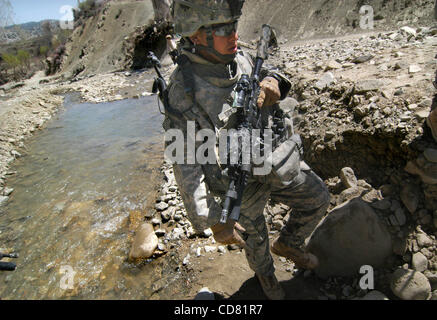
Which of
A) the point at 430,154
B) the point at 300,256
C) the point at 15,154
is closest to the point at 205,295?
the point at 300,256

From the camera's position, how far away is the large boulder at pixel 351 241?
2590mm

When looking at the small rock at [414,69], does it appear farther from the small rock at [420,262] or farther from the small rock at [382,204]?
the small rock at [420,262]

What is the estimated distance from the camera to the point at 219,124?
88.7 inches

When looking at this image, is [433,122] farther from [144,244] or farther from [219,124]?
[144,244]

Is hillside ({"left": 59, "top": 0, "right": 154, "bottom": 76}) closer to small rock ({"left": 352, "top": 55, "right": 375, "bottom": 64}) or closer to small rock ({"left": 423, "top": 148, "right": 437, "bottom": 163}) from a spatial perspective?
small rock ({"left": 352, "top": 55, "right": 375, "bottom": 64})

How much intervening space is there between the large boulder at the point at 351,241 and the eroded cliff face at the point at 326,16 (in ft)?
29.6

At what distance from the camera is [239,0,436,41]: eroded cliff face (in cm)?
955

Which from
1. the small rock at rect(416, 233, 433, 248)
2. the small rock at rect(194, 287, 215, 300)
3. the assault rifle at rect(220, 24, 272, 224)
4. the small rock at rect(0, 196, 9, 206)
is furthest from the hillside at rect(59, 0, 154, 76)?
the small rock at rect(416, 233, 433, 248)

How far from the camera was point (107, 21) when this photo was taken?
2931 cm

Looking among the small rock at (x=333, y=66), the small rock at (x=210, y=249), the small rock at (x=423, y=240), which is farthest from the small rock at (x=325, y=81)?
the small rock at (x=210, y=249)

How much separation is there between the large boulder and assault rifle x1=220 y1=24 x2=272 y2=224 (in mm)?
1371

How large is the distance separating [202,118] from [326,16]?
14.3 meters

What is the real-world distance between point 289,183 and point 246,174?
506mm
